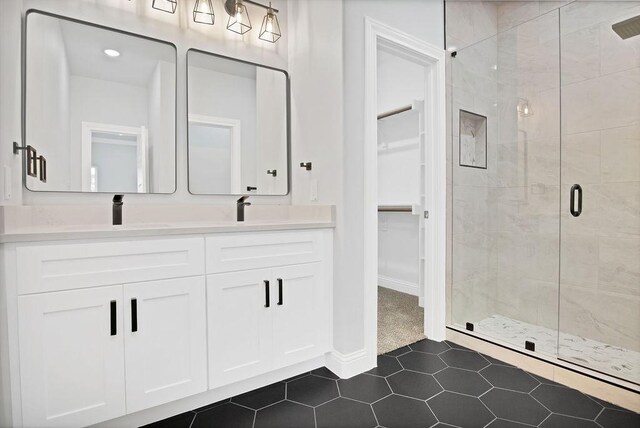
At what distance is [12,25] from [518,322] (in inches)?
142

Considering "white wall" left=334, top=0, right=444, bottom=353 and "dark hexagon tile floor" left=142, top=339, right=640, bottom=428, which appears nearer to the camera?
"dark hexagon tile floor" left=142, top=339, right=640, bottom=428

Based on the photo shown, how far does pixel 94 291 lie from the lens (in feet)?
4.54

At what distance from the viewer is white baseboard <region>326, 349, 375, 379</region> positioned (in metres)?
1.98

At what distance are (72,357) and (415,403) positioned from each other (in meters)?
1.55

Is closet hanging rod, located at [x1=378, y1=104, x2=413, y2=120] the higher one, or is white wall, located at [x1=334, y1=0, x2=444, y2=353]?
closet hanging rod, located at [x1=378, y1=104, x2=413, y2=120]

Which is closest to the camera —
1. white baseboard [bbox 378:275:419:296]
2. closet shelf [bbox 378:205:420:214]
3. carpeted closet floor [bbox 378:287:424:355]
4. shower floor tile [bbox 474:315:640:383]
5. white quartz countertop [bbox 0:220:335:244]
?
white quartz countertop [bbox 0:220:335:244]

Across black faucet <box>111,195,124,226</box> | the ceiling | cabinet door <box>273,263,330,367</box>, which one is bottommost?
cabinet door <box>273,263,330,367</box>

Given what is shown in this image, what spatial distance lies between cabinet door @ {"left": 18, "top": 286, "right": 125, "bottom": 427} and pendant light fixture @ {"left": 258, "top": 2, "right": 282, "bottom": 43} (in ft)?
6.06

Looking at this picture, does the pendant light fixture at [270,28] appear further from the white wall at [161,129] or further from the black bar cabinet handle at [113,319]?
the black bar cabinet handle at [113,319]

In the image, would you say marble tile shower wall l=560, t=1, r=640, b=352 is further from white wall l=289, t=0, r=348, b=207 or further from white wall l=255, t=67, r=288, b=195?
Answer: white wall l=255, t=67, r=288, b=195

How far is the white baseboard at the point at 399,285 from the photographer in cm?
360

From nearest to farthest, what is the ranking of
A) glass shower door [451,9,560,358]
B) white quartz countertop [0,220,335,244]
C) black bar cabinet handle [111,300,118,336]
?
1. white quartz countertop [0,220,335,244]
2. black bar cabinet handle [111,300,118,336]
3. glass shower door [451,9,560,358]

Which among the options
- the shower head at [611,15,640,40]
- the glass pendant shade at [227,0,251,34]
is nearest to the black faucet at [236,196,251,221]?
the glass pendant shade at [227,0,251,34]

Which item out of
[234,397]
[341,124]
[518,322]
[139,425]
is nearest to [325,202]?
[341,124]
